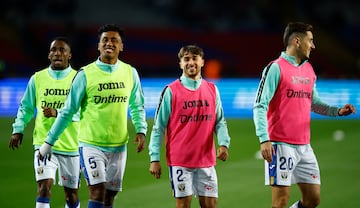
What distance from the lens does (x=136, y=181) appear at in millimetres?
12062

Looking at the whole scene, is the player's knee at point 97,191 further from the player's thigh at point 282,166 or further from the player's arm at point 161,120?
the player's thigh at point 282,166

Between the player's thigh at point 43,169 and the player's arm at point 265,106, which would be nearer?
the player's arm at point 265,106

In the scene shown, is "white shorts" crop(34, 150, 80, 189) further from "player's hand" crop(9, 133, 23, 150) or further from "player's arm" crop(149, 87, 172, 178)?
"player's arm" crop(149, 87, 172, 178)

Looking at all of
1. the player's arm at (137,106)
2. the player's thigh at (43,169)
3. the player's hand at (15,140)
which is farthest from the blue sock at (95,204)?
the player's hand at (15,140)

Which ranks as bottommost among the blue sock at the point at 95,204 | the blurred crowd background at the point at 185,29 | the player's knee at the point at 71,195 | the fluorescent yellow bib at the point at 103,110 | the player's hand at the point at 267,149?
the blue sock at the point at 95,204

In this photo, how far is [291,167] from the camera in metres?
7.35

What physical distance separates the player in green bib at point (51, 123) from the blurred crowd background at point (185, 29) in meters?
21.9

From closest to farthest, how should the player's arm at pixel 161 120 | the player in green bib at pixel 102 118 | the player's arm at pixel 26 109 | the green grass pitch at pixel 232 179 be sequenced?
the player's arm at pixel 161 120, the player in green bib at pixel 102 118, the player's arm at pixel 26 109, the green grass pitch at pixel 232 179

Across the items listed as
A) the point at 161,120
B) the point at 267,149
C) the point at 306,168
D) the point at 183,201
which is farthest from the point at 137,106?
the point at 306,168

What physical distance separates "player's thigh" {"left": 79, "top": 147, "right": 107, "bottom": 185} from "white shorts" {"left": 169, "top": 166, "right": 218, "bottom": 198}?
70cm

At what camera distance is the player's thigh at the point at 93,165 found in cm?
734

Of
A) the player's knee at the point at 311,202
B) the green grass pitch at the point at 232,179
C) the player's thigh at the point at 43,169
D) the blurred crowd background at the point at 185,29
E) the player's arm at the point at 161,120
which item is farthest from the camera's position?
the blurred crowd background at the point at 185,29

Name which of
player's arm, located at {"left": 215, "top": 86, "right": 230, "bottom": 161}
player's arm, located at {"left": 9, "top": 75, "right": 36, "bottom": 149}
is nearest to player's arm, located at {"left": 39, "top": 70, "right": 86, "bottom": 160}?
player's arm, located at {"left": 9, "top": 75, "right": 36, "bottom": 149}

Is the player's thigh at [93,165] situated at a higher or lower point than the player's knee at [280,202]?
higher
